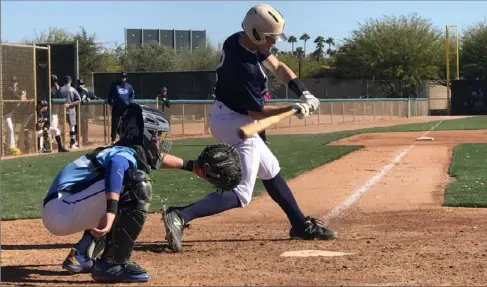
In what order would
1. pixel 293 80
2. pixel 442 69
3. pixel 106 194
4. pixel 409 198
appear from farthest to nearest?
pixel 442 69 → pixel 409 198 → pixel 293 80 → pixel 106 194

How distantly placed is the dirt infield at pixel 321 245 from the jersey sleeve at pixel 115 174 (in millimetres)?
657

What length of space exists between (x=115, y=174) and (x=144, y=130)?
402mm

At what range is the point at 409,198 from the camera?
8711 mm

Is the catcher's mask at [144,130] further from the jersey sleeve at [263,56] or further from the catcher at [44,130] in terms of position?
the catcher at [44,130]

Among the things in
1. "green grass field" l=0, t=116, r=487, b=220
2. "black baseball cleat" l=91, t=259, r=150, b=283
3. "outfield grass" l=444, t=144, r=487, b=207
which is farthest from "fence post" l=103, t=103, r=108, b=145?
"black baseball cleat" l=91, t=259, r=150, b=283

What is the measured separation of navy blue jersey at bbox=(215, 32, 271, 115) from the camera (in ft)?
18.2

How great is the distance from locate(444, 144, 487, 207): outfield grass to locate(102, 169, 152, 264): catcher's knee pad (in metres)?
4.57

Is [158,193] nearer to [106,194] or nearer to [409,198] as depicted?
[409,198]

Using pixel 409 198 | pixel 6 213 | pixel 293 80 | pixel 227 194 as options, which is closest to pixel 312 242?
pixel 227 194

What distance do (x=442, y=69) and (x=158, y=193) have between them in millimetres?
51970

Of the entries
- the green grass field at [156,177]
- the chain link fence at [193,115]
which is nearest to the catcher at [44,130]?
the chain link fence at [193,115]

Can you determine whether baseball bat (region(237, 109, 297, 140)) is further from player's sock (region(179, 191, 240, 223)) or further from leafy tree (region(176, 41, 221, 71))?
leafy tree (region(176, 41, 221, 71))

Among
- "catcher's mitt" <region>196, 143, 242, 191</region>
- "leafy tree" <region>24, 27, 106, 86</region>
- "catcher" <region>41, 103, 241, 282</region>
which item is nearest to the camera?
"catcher" <region>41, 103, 241, 282</region>

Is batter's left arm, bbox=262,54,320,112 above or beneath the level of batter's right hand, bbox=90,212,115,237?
above
